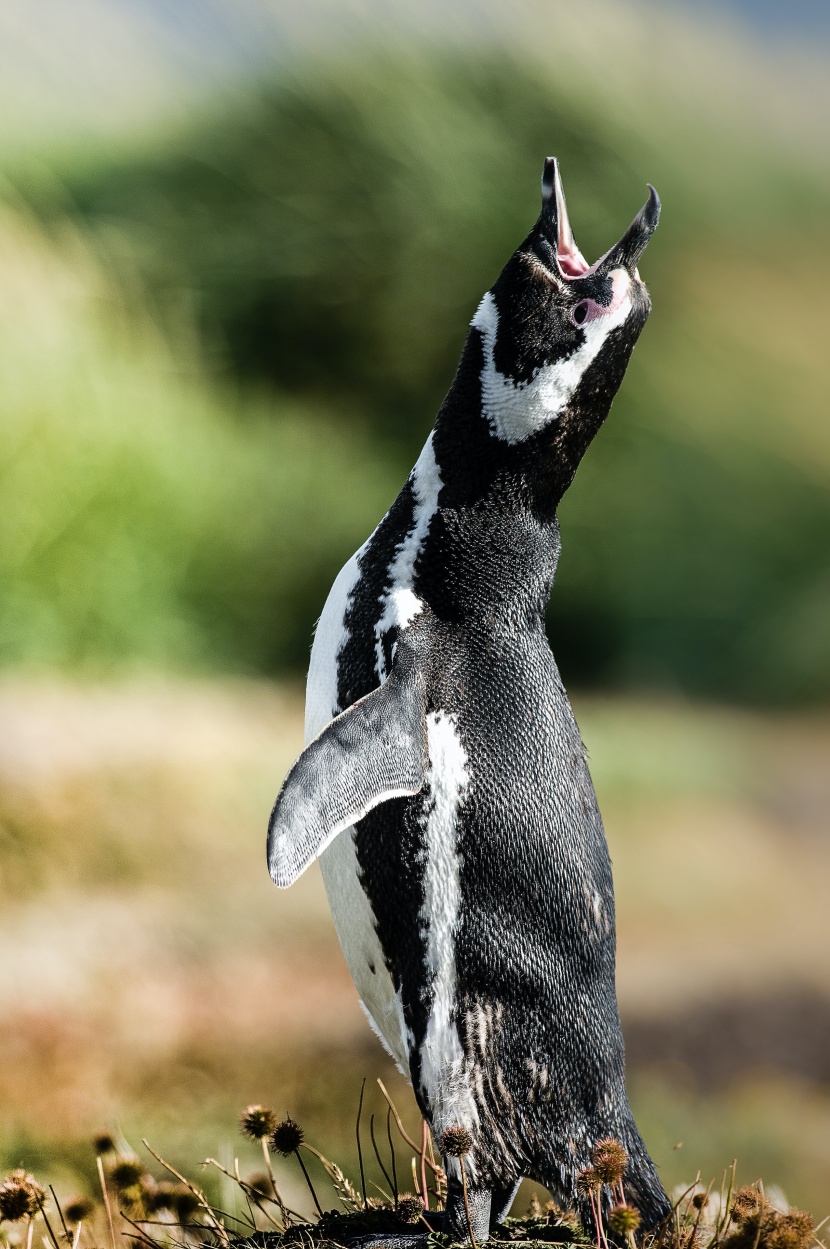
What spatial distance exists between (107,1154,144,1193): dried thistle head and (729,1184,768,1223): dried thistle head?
56 cm

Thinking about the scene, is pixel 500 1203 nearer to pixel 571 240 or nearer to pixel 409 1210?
pixel 409 1210

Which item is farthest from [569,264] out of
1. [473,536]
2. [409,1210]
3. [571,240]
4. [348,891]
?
[409,1210]

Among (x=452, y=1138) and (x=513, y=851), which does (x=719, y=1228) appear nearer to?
(x=452, y=1138)

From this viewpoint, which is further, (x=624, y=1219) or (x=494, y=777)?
(x=494, y=777)

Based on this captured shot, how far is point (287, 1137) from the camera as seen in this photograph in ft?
3.67

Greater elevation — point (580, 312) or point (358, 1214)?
point (580, 312)

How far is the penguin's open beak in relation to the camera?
42.0 inches

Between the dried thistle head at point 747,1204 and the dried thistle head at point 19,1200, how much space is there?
571 millimetres

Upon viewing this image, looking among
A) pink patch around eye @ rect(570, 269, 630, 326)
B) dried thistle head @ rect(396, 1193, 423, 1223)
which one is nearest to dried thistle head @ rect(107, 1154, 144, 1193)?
dried thistle head @ rect(396, 1193, 423, 1223)

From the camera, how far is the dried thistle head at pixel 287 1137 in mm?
1115

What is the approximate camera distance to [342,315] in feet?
10.2

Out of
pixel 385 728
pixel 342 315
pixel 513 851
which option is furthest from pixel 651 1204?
pixel 342 315

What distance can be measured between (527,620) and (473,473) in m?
0.14

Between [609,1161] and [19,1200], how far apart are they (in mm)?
485
